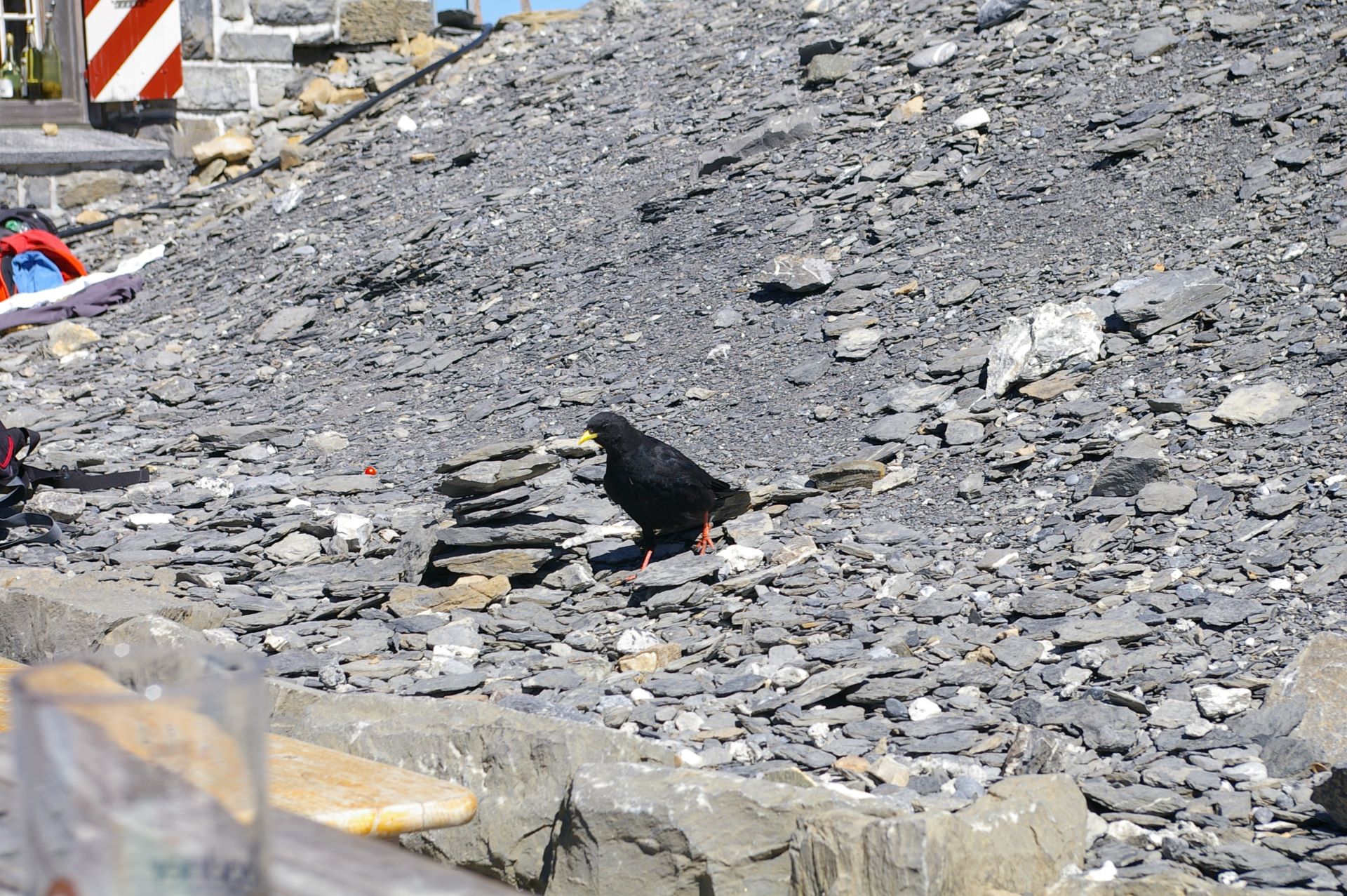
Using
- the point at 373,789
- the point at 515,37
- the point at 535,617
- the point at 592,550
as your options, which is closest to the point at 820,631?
the point at 535,617

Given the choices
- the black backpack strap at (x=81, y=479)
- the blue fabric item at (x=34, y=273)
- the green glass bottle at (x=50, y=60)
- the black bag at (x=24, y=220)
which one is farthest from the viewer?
the green glass bottle at (x=50, y=60)

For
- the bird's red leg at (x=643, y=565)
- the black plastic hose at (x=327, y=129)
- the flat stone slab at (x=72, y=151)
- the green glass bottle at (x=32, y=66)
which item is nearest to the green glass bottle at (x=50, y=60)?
the green glass bottle at (x=32, y=66)

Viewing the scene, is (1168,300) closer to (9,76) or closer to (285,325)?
(285,325)

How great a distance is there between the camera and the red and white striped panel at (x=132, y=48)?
12.2 metres

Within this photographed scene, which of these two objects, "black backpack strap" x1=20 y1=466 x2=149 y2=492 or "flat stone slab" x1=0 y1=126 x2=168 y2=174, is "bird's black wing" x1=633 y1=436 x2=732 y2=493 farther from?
"flat stone slab" x1=0 y1=126 x2=168 y2=174

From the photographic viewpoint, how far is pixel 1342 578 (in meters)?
4.18

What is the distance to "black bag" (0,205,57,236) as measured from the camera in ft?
36.0

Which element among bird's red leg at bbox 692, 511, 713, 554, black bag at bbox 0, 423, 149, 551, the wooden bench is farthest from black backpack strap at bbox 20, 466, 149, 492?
the wooden bench

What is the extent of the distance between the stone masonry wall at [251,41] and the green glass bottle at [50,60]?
3.70ft

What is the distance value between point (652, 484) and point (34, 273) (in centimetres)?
776

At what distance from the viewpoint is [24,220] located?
1117 centimetres

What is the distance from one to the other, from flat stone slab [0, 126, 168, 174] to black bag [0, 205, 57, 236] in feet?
1.76

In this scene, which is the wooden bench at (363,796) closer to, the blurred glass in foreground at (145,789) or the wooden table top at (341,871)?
the wooden table top at (341,871)

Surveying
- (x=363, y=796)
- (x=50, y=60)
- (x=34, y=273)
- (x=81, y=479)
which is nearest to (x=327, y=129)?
(x=50, y=60)
